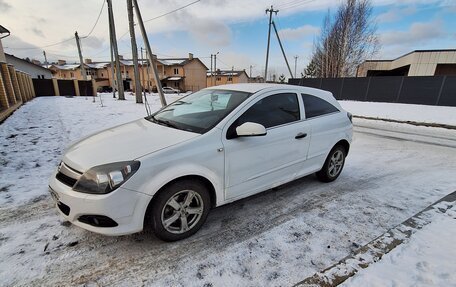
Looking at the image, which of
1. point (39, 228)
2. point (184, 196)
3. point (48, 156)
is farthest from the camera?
point (48, 156)

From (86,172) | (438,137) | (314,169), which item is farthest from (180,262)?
(438,137)

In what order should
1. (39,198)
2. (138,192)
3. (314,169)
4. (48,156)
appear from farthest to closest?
1. (48,156)
2. (314,169)
3. (39,198)
4. (138,192)

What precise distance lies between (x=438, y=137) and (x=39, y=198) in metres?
10.7

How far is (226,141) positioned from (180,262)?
4.18ft

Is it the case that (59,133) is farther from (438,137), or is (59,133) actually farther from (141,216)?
(438,137)

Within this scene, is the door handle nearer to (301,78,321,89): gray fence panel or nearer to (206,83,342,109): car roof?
(206,83,342,109): car roof

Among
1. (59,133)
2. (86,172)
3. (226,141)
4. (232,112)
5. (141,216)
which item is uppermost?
(232,112)

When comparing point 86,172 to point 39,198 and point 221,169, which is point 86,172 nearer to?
point 221,169

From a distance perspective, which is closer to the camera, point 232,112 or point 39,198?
point 232,112

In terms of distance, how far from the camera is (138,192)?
2.19 m

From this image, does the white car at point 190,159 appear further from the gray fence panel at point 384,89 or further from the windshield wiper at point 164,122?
the gray fence panel at point 384,89

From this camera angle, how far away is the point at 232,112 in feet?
9.40

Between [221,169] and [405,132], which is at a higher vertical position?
[221,169]

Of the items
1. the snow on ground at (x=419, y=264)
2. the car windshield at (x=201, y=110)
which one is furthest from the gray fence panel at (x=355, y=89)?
the car windshield at (x=201, y=110)
